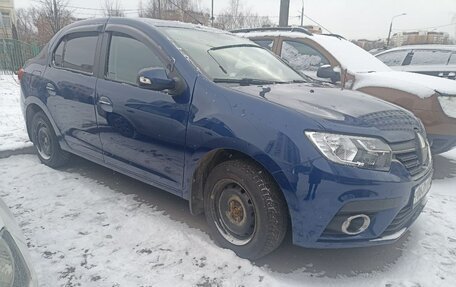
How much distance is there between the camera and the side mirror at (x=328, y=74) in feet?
15.0

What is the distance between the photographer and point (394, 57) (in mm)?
8219

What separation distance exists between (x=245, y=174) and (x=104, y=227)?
137cm

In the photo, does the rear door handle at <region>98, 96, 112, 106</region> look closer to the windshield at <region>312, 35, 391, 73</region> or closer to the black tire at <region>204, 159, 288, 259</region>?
the black tire at <region>204, 159, 288, 259</region>

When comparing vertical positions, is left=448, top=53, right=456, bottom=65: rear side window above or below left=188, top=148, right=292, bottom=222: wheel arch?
above

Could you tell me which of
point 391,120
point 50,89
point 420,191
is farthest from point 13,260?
point 50,89

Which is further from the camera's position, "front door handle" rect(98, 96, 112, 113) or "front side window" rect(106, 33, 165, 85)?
"front door handle" rect(98, 96, 112, 113)

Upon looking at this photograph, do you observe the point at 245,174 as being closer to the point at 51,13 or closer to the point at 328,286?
the point at 328,286

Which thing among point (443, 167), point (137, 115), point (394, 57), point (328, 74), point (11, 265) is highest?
point (394, 57)

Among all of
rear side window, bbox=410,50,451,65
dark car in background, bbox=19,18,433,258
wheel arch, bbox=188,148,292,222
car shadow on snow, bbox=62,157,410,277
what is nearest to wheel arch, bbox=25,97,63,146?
dark car in background, bbox=19,18,433,258

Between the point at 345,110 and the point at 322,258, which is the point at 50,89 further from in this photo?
the point at 322,258

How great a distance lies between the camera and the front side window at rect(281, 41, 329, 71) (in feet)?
16.6

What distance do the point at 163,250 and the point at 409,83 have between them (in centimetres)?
371

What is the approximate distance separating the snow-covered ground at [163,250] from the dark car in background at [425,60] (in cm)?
522

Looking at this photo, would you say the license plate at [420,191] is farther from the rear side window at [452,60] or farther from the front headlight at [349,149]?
the rear side window at [452,60]
